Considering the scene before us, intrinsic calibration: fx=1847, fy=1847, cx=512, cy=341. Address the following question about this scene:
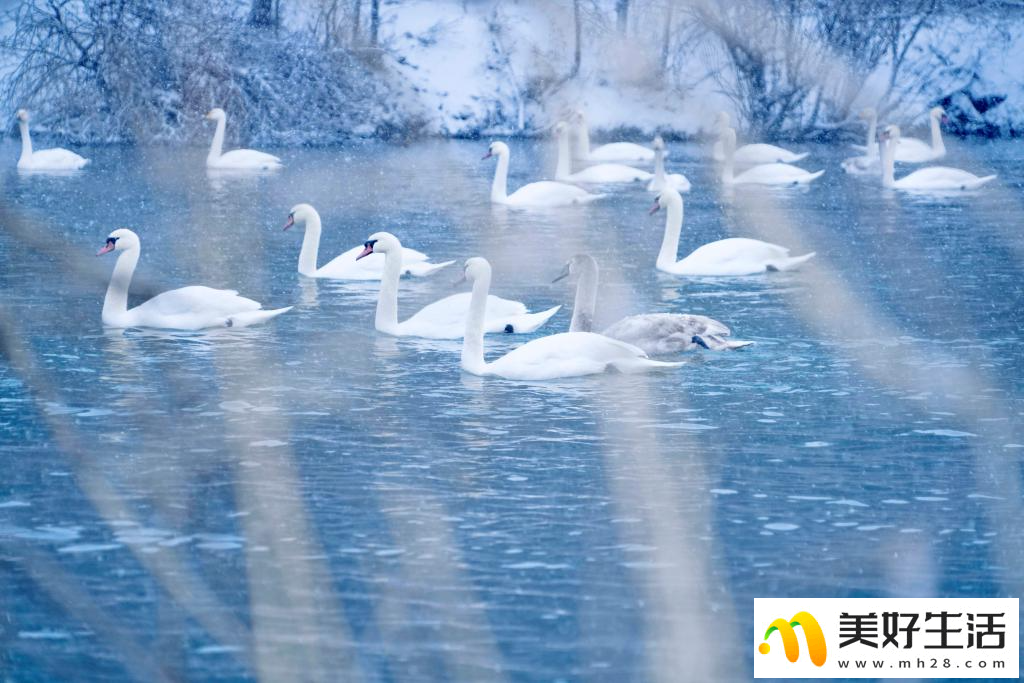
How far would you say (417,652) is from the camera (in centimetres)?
665

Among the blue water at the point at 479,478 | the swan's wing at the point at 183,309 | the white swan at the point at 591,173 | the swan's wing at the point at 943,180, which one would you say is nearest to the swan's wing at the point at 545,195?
the white swan at the point at 591,173

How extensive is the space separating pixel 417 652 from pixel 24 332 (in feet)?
24.6

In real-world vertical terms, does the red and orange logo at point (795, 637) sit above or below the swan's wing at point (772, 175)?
above

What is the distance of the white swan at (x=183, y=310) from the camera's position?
13.5 metres

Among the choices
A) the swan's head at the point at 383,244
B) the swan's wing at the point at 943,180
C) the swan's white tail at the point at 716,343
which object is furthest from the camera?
the swan's wing at the point at 943,180

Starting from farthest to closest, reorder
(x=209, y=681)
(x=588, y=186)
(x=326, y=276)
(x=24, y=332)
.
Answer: (x=588, y=186), (x=326, y=276), (x=24, y=332), (x=209, y=681)

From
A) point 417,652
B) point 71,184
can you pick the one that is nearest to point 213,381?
point 417,652

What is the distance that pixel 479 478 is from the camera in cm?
902

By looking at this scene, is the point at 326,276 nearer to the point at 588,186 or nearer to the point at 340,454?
the point at 340,454

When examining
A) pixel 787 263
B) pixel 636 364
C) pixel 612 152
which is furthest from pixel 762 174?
pixel 636 364

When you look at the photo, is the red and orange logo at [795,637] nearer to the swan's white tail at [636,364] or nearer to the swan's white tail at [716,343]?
the swan's white tail at [636,364]

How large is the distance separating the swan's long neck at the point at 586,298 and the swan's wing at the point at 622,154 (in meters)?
19.9

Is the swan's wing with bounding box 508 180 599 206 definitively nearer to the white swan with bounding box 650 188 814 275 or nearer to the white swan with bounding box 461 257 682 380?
the white swan with bounding box 650 188 814 275

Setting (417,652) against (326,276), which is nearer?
(417,652)
